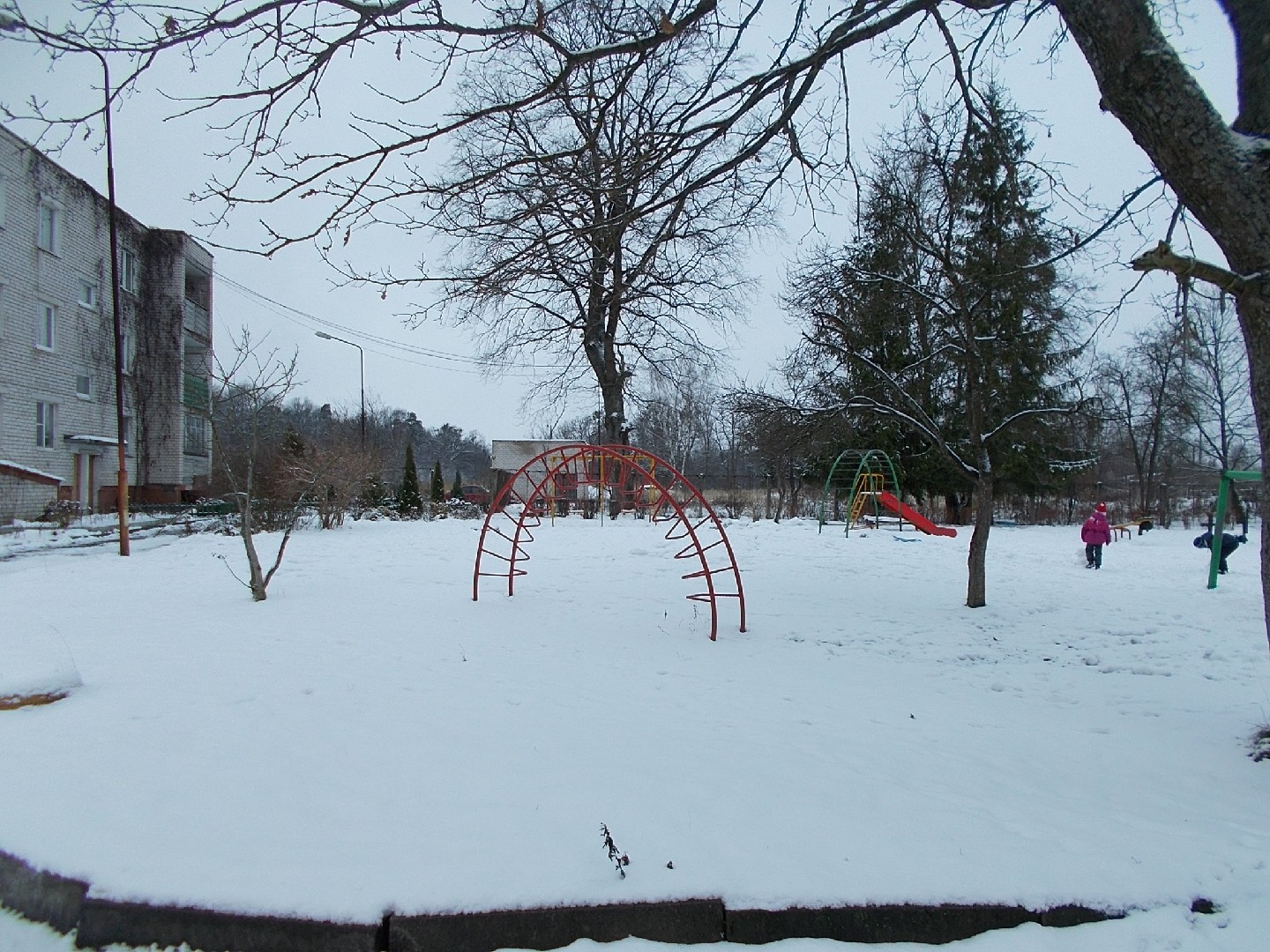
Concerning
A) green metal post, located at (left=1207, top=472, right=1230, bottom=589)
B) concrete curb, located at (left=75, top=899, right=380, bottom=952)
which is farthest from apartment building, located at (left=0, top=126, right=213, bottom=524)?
green metal post, located at (left=1207, top=472, right=1230, bottom=589)

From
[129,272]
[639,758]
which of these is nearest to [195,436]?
[129,272]

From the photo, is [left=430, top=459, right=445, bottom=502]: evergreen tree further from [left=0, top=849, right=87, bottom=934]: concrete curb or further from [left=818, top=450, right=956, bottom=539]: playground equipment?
[left=0, top=849, right=87, bottom=934]: concrete curb

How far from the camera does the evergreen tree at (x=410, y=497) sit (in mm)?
21547

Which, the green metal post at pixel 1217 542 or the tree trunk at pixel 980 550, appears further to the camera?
the green metal post at pixel 1217 542

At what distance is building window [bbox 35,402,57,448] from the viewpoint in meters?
21.3

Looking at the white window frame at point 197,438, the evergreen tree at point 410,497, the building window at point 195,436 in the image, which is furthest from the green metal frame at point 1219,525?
the building window at point 195,436

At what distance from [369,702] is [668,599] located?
15.4 ft

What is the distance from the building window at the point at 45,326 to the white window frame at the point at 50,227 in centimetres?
170

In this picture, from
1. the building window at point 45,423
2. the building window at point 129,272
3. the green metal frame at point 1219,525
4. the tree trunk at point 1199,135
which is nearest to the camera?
the tree trunk at point 1199,135

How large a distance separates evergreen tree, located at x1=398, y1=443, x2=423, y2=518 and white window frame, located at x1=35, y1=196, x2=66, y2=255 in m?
12.2

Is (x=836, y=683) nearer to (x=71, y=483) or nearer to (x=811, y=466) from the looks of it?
(x=811, y=466)

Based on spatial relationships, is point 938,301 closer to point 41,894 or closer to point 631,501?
point 631,501

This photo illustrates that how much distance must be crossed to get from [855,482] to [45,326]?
24.0 metres

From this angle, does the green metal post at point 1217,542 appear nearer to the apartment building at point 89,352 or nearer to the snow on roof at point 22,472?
the apartment building at point 89,352
